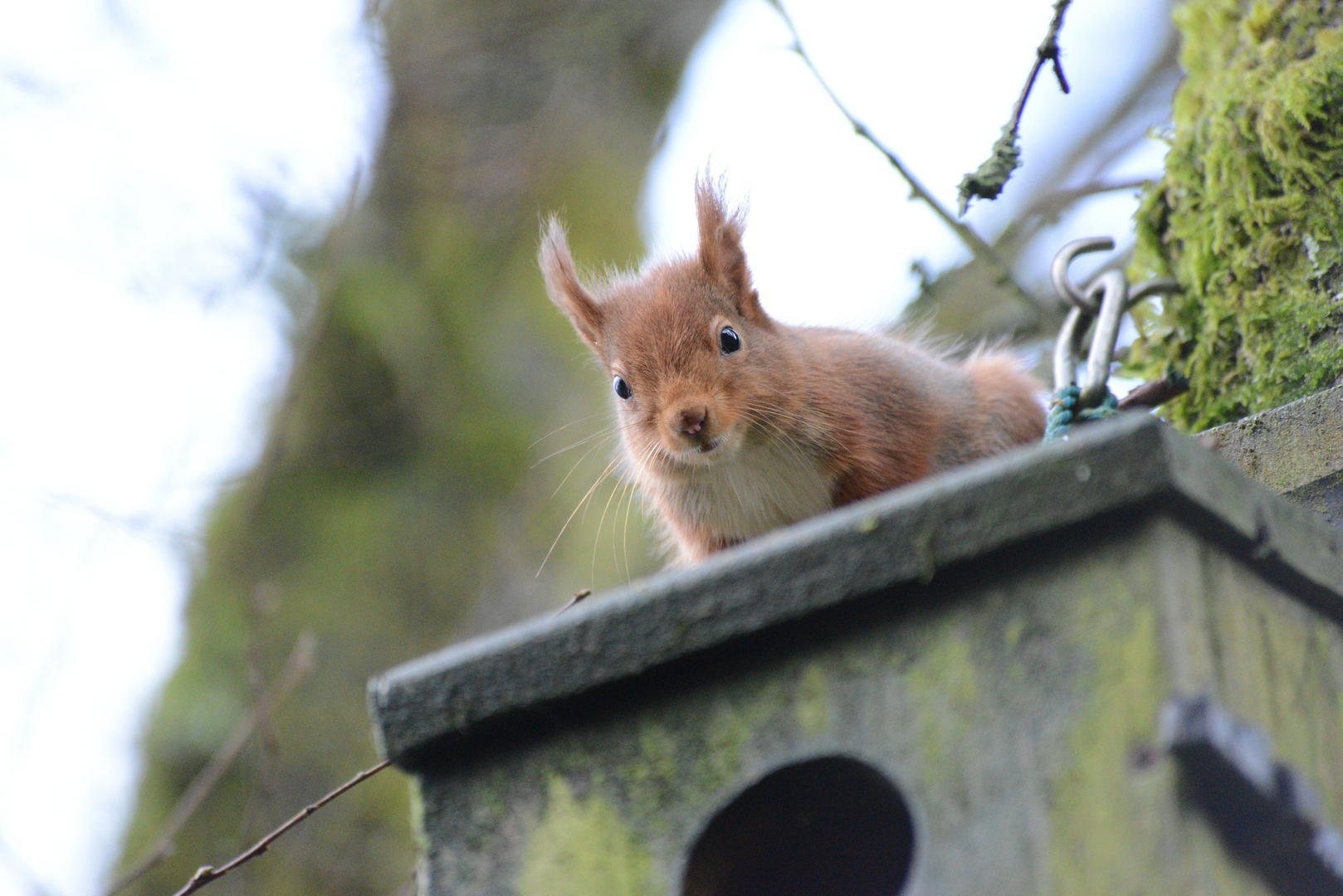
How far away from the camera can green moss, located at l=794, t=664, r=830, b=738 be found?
4.24 feet

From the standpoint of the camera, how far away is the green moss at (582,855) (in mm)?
1335

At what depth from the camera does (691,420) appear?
2.24 metres

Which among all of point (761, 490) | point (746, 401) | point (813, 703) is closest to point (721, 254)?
point (746, 401)

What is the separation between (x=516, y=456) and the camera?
196 inches

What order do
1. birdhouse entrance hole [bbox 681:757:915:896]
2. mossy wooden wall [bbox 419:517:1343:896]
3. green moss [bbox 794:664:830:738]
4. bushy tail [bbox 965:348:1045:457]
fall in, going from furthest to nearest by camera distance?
bushy tail [bbox 965:348:1045:457], birdhouse entrance hole [bbox 681:757:915:896], green moss [bbox 794:664:830:738], mossy wooden wall [bbox 419:517:1343:896]

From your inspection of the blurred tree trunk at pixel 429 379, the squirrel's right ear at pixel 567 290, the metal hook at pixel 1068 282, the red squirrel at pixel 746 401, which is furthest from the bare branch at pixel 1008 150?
the blurred tree trunk at pixel 429 379

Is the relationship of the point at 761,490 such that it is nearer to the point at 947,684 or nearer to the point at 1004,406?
the point at 1004,406

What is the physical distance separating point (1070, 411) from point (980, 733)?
79cm

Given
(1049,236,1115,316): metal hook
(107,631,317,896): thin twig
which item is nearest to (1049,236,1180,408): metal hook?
(1049,236,1115,316): metal hook

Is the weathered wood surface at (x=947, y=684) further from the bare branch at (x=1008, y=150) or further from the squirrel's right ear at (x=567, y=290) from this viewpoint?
the squirrel's right ear at (x=567, y=290)

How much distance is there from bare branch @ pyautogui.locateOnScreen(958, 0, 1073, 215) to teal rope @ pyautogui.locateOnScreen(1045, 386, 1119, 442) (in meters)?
0.32

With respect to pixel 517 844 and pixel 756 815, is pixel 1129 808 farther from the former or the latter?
pixel 517 844

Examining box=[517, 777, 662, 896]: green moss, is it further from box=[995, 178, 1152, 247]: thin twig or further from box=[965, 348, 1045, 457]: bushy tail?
box=[995, 178, 1152, 247]: thin twig

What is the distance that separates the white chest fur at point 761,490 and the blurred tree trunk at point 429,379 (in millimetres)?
2187
